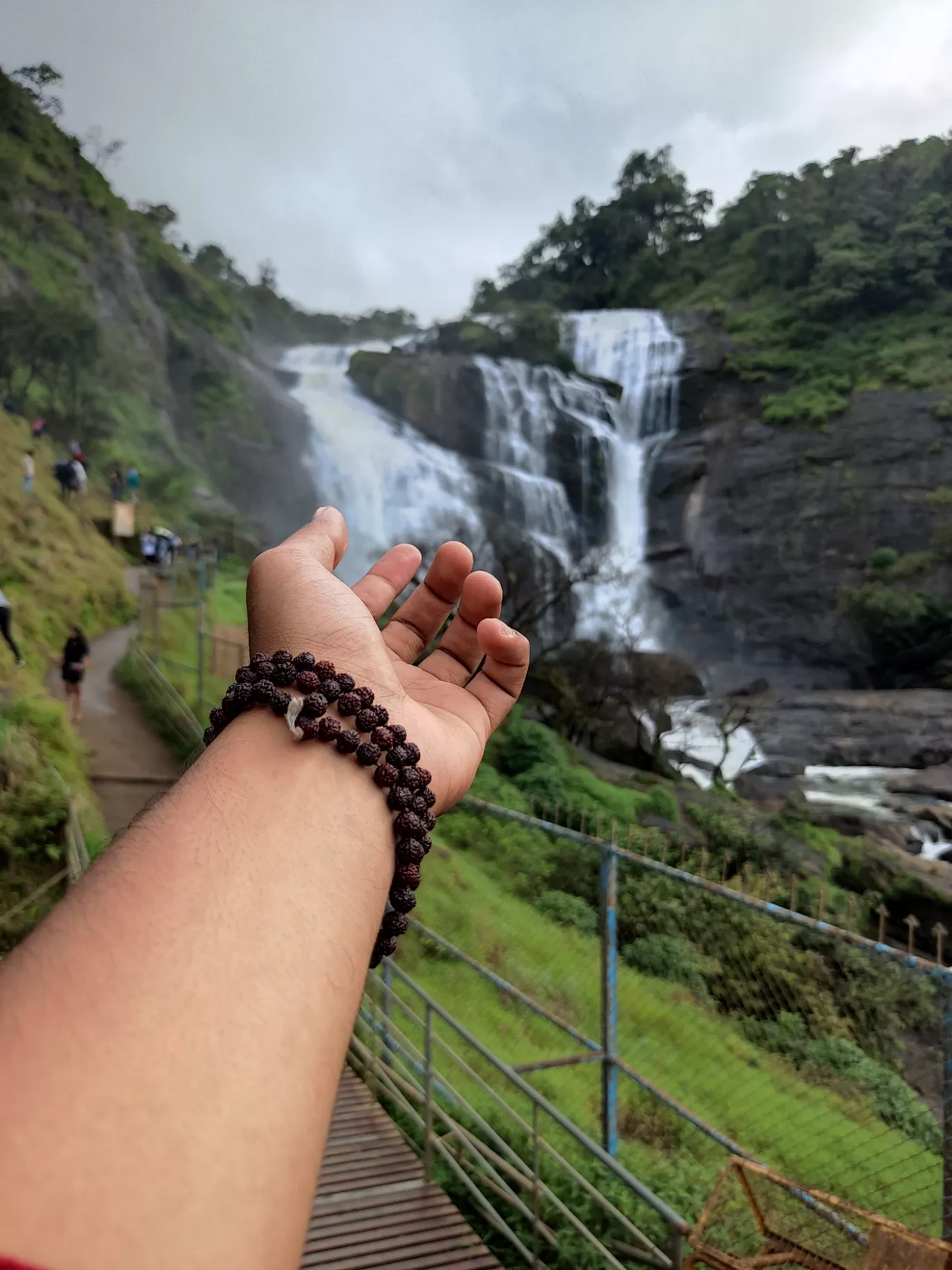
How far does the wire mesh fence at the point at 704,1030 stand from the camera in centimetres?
429

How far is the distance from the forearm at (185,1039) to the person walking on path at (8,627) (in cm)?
852

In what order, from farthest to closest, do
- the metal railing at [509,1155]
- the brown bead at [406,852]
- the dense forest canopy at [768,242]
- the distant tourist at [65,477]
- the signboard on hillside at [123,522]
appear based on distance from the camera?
1. the dense forest canopy at [768,242]
2. the signboard on hillside at [123,522]
3. the distant tourist at [65,477]
4. the metal railing at [509,1155]
5. the brown bead at [406,852]

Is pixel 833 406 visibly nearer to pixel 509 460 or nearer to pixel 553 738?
pixel 509 460

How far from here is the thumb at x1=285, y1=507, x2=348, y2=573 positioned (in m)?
1.26

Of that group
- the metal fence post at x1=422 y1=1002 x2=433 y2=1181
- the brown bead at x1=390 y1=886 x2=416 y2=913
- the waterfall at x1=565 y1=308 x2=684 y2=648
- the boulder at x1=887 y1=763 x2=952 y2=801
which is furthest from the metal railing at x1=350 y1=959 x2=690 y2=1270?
the waterfall at x1=565 y1=308 x2=684 y2=648

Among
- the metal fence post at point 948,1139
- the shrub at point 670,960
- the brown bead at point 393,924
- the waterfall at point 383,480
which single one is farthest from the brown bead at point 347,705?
the waterfall at point 383,480

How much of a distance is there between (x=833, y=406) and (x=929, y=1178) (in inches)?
710

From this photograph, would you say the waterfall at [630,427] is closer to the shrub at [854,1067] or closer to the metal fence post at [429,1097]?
the shrub at [854,1067]

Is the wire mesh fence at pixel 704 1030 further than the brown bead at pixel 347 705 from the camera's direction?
Yes

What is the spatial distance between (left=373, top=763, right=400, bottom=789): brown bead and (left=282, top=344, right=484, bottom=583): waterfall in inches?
640

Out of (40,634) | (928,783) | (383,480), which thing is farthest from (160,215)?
(928,783)

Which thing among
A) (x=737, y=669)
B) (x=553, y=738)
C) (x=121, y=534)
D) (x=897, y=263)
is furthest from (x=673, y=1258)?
(x=897, y=263)

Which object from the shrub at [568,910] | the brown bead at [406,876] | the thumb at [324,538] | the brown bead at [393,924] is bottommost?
the shrub at [568,910]

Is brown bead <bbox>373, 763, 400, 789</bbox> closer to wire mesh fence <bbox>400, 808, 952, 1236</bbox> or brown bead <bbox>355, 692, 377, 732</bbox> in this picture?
brown bead <bbox>355, 692, 377, 732</bbox>
